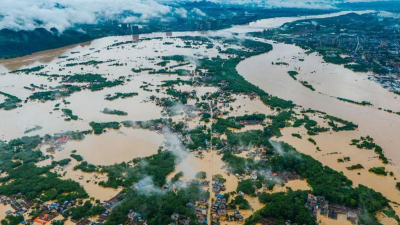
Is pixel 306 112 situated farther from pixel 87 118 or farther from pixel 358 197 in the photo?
pixel 87 118

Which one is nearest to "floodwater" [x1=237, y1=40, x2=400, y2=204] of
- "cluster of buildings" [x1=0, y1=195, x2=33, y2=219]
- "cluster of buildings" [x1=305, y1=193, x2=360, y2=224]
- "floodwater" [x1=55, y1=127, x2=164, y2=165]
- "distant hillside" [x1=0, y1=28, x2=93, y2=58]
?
"cluster of buildings" [x1=305, y1=193, x2=360, y2=224]

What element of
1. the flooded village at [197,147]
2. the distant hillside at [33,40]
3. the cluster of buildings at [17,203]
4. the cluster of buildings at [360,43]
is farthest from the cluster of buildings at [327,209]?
the distant hillside at [33,40]

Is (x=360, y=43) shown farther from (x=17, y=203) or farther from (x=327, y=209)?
(x=17, y=203)

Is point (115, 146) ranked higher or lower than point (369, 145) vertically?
higher

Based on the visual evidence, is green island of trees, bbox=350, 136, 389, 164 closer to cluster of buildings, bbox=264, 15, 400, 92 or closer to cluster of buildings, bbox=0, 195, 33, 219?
cluster of buildings, bbox=264, 15, 400, 92

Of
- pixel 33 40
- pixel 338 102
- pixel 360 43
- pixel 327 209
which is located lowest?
pixel 327 209

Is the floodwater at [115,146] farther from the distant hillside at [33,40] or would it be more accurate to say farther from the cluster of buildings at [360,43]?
the distant hillside at [33,40]

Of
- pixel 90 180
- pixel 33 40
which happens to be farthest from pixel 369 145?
pixel 33 40

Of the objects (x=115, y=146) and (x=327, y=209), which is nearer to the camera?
(x=327, y=209)
